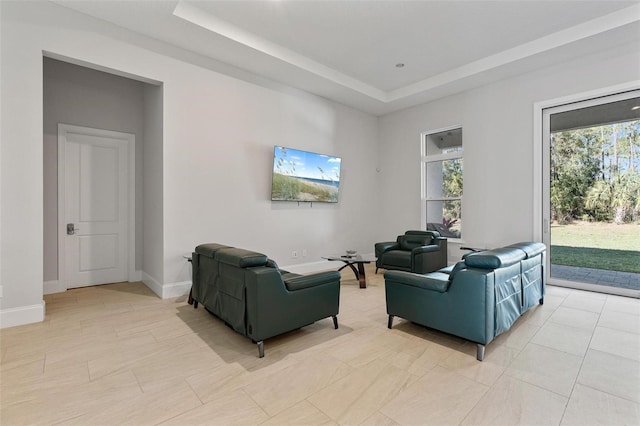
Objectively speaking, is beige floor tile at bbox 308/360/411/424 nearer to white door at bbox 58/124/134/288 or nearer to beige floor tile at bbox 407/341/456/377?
beige floor tile at bbox 407/341/456/377

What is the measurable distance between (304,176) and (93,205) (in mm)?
3437

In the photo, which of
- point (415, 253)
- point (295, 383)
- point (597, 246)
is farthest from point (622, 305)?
point (295, 383)

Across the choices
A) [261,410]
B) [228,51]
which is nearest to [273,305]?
[261,410]

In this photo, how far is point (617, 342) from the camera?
2.85 metres

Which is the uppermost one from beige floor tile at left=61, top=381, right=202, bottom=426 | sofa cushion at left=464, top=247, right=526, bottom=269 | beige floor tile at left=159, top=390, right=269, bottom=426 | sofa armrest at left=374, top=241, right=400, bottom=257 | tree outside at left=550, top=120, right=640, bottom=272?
tree outside at left=550, top=120, right=640, bottom=272

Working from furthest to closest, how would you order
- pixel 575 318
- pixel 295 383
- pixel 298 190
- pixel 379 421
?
pixel 298 190, pixel 575 318, pixel 295 383, pixel 379 421

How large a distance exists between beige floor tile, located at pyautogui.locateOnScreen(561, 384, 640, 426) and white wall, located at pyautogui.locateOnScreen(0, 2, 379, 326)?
4.23 m

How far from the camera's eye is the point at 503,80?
532cm

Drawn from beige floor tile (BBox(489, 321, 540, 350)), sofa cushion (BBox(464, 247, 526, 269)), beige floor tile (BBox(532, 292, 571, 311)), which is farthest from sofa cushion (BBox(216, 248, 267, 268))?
beige floor tile (BBox(532, 292, 571, 311))

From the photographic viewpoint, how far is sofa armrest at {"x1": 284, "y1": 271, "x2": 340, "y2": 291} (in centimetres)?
279

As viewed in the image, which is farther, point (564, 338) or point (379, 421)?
point (564, 338)

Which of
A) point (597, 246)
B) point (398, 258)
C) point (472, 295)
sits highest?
point (597, 246)

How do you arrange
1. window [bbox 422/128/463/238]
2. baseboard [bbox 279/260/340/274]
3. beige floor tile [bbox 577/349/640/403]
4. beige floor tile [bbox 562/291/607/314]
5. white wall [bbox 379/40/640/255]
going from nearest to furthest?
1. beige floor tile [bbox 577/349/640/403]
2. beige floor tile [bbox 562/291/607/314]
3. white wall [bbox 379/40/640/255]
4. baseboard [bbox 279/260/340/274]
5. window [bbox 422/128/463/238]

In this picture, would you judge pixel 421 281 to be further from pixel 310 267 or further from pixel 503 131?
pixel 503 131
